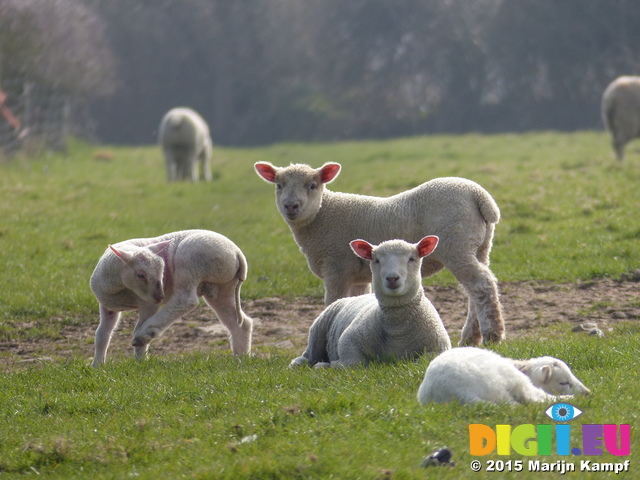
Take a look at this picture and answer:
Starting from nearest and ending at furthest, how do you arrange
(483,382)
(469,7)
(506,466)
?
(506,466), (483,382), (469,7)

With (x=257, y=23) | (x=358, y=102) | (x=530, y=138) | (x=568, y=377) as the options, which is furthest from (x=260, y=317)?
(x=257, y=23)

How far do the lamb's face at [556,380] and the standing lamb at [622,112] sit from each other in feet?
46.2

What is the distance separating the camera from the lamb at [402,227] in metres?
7.60

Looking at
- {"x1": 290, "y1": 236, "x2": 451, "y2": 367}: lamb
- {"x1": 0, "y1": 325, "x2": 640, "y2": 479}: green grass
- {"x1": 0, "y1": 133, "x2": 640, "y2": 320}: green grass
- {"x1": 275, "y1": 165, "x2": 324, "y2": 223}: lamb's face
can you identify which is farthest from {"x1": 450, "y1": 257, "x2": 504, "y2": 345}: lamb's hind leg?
{"x1": 0, "y1": 133, "x2": 640, "y2": 320}: green grass

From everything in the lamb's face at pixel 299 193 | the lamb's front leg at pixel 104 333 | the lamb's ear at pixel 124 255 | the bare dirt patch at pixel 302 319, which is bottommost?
the bare dirt patch at pixel 302 319

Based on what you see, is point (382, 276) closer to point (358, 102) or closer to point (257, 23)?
point (358, 102)

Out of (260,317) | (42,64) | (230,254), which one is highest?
(42,64)

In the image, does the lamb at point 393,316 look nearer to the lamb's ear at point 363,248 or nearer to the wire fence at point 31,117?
the lamb's ear at point 363,248

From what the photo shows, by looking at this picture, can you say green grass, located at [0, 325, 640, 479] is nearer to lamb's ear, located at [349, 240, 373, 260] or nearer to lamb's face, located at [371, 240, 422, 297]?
lamb's face, located at [371, 240, 422, 297]

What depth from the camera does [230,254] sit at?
7.71 m

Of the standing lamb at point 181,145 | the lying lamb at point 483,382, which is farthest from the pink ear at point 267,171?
the standing lamb at point 181,145

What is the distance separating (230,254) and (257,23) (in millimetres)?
36429

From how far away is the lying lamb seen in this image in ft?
16.4

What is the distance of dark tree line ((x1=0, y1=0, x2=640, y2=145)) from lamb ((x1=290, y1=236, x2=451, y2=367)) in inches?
1050
